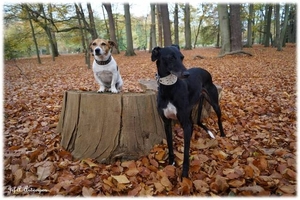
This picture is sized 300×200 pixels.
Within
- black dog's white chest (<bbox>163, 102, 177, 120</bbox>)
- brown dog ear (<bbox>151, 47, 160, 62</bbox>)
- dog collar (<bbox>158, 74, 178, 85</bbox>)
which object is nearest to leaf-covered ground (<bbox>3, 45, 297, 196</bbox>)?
black dog's white chest (<bbox>163, 102, 177, 120</bbox>)

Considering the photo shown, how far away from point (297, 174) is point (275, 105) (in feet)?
8.94

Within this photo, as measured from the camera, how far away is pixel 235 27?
533 inches

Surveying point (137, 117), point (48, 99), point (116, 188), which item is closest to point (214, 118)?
point (137, 117)

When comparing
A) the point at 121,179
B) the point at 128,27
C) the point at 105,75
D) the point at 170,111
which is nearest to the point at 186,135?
the point at 170,111

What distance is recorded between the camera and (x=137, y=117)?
3.07m

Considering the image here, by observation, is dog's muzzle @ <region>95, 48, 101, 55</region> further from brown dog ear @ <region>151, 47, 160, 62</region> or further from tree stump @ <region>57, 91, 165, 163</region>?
brown dog ear @ <region>151, 47, 160, 62</region>

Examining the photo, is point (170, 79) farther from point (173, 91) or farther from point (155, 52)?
point (155, 52)

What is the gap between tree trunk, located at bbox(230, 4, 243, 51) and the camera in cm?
→ 1338

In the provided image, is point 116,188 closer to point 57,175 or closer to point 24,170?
point 57,175

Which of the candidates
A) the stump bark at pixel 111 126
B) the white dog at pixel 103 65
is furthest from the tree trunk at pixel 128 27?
the stump bark at pixel 111 126

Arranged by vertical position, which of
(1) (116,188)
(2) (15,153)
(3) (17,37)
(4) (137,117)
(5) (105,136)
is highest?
(3) (17,37)

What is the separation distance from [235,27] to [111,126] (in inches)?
515

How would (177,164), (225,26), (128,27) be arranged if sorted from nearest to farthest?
(177,164)
(225,26)
(128,27)

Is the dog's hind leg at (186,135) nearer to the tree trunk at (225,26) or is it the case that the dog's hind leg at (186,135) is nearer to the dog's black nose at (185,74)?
the dog's black nose at (185,74)
